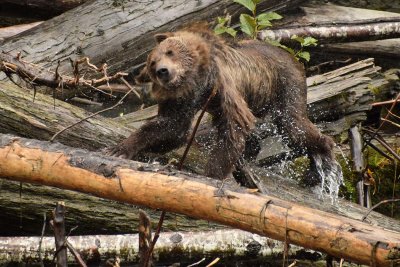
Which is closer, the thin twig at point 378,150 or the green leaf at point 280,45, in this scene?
the thin twig at point 378,150

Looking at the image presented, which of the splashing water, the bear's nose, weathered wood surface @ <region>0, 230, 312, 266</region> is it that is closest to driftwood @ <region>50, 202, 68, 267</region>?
weathered wood surface @ <region>0, 230, 312, 266</region>

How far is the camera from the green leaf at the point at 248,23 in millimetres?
8914

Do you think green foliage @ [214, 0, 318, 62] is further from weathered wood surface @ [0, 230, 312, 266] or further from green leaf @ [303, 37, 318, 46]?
weathered wood surface @ [0, 230, 312, 266]

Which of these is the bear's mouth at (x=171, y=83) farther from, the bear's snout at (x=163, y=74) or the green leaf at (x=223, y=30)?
the green leaf at (x=223, y=30)

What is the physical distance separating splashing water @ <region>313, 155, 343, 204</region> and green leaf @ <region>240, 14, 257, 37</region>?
1546mm

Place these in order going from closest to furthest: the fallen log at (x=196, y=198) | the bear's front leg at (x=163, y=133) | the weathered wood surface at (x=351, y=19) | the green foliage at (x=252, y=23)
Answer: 1. the fallen log at (x=196, y=198)
2. the bear's front leg at (x=163, y=133)
3. the green foliage at (x=252, y=23)
4. the weathered wood surface at (x=351, y=19)

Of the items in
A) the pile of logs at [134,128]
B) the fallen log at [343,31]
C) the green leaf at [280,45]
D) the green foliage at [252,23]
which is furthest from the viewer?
the fallen log at [343,31]

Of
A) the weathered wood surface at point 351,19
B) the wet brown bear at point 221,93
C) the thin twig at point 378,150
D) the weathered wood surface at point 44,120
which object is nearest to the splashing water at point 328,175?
the wet brown bear at point 221,93

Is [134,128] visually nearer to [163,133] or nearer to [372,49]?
[163,133]

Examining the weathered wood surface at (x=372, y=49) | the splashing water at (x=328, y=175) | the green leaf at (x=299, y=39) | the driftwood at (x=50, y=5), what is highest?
the driftwood at (x=50, y=5)

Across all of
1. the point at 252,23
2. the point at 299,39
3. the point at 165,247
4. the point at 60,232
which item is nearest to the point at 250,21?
the point at 252,23

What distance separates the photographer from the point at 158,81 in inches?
304

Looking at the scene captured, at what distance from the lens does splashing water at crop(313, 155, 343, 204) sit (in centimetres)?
845

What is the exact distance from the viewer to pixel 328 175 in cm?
→ 855
